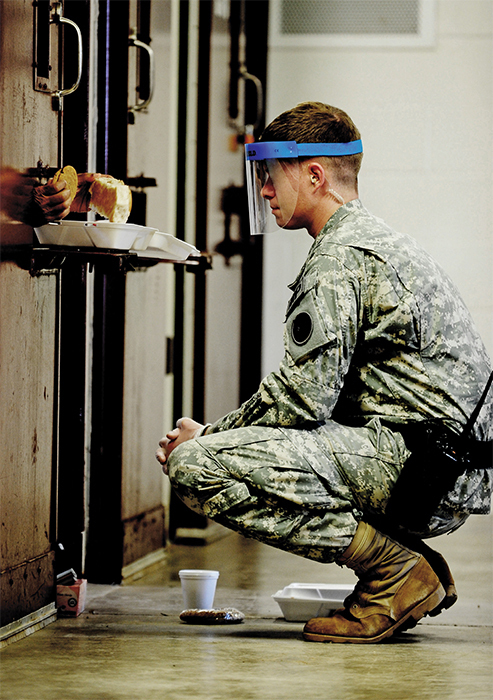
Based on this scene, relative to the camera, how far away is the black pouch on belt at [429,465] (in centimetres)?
211

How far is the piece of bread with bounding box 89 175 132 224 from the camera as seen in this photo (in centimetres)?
238

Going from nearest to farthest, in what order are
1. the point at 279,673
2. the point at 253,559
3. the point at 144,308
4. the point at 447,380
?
the point at 279,673 < the point at 447,380 < the point at 144,308 < the point at 253,559

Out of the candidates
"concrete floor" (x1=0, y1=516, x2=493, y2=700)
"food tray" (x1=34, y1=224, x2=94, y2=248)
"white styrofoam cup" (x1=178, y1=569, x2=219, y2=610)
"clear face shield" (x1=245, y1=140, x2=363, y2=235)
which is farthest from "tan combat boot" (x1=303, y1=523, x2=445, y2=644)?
"food tray" (x1=34, y1=224, x2=94, y2=248)

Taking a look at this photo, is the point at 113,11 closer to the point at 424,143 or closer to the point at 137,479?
the point at 137,479

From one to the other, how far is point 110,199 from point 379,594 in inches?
43.4

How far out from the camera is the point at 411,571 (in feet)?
7.29

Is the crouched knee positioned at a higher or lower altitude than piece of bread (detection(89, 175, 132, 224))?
lower

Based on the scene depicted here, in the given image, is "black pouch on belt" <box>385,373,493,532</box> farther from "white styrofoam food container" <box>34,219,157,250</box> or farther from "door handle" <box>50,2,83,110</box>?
"door handle" <box>50,2,83,110</box>

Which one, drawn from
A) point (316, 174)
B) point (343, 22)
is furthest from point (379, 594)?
point (343, 22)

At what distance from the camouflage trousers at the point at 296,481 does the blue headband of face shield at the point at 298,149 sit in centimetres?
66

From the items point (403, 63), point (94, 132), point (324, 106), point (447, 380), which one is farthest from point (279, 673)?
point (403, 63)

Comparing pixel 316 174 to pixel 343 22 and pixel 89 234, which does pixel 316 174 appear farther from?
pixel 343 22

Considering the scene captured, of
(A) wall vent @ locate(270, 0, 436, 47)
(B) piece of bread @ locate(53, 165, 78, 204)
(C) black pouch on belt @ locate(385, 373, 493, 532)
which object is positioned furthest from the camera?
(A) wall vent @ locate(270, 0, 436, 47)

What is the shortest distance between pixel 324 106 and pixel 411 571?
1.12 m
